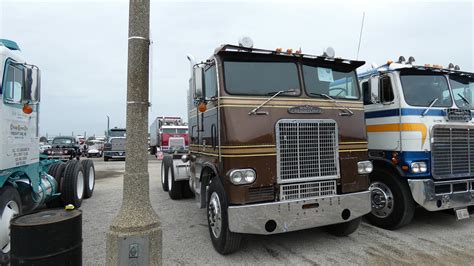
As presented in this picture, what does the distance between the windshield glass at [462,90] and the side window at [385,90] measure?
4.40 ft

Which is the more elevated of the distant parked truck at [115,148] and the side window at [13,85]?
the side window at [13,85]

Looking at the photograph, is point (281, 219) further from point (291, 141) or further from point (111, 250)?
point (111, 250)

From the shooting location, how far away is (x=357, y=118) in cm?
517

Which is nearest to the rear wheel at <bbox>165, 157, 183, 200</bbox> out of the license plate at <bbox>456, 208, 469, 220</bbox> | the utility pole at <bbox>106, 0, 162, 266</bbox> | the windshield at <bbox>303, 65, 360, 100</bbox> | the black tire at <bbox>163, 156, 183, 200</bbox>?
the black tire at <bbox>163, 156, 183, 200</bbox>

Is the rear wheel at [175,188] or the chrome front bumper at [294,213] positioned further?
the rear wheel at [175,188]

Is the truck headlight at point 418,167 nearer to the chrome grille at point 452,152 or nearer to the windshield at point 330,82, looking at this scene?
the chrome grille at point 452,152

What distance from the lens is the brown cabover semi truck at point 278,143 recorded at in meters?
4.30

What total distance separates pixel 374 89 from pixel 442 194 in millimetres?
2103

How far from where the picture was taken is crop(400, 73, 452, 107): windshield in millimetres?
5680

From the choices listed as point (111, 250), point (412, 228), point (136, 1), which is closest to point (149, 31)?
point (136, 1)

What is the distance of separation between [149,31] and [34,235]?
235 centimetres

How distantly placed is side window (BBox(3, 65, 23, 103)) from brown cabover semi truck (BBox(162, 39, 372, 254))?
2.56 metres

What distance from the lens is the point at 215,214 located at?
4.66m

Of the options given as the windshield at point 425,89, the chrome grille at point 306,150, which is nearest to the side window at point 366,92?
the windshield at point 425,89
